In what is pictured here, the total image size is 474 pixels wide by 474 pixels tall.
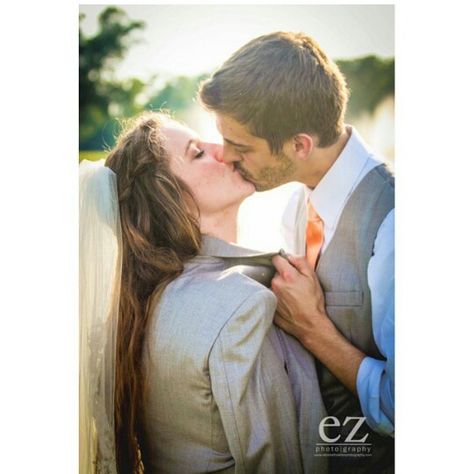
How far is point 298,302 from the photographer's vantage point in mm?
3391

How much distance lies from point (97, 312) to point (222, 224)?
693mm

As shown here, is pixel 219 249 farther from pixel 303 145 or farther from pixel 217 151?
pixel 303 145

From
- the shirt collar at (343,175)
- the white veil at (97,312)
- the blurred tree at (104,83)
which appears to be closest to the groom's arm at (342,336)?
the shirt collar at (343,175)

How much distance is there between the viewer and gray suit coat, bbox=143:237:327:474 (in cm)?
330

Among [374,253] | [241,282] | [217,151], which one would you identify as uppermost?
[217,151]

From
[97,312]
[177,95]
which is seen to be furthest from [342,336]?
[177,95]

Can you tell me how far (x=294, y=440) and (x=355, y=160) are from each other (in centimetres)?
129

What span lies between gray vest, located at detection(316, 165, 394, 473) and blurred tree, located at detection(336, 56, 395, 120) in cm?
29

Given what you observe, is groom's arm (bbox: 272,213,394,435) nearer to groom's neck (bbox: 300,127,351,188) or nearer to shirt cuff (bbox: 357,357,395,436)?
shirt cuff (bbox: 357,357,395,436)

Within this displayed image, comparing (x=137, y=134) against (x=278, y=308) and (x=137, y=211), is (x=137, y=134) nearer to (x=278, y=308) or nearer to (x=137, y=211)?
(x=137, y=211)

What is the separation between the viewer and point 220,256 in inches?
134

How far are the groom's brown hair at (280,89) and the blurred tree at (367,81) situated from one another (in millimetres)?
43

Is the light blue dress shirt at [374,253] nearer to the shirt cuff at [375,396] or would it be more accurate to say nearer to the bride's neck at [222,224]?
the shirt cuff at [375,396]
